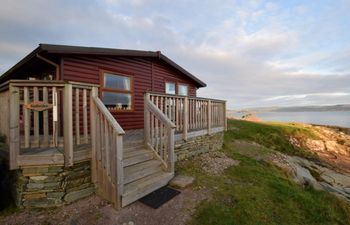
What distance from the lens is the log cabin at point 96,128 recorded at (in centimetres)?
309

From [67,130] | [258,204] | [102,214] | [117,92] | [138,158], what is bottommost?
[258,204]

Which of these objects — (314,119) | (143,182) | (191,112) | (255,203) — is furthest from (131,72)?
(314,119)

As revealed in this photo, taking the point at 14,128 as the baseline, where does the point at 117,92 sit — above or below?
above

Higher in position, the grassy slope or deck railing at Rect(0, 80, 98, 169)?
deck railing at Rect(0, 80, 98, 169)

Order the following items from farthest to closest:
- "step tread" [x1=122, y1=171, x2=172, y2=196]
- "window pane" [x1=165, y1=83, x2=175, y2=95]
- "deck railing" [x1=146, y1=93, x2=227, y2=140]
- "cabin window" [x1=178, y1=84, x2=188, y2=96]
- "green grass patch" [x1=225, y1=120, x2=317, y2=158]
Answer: "green grass patch" [x1=225, y1=120, x2=317, y2=158] < "cabin window" [x1=178, y1=84, x2=188, y2=96] < "window pane" [x1=165, y1=83, x2=175, y2=95] < "deck railing" [x1=146, y1=93, x2=227, y2=140] < "step tread" [x1=122, y1=171, x2=172, y2=196]

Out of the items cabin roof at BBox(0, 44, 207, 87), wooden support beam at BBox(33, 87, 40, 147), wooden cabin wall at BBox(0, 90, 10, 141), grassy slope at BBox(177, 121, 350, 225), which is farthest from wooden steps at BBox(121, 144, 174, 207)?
cabin roof at BBox(0, 44, 207, 87)

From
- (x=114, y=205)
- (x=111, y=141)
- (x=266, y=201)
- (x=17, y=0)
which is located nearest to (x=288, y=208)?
(x=266, y=201)

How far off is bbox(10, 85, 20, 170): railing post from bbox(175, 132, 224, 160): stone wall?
3.54 meters

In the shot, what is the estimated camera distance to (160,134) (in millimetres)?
4496

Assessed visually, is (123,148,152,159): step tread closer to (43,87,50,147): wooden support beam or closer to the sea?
(43,87,50,147): wooden support beam

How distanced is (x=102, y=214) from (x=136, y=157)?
1.33 m

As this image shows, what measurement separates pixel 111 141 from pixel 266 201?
10.8ft

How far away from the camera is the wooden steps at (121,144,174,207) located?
3.32 m

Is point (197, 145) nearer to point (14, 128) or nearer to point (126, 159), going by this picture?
point (126, 159)
